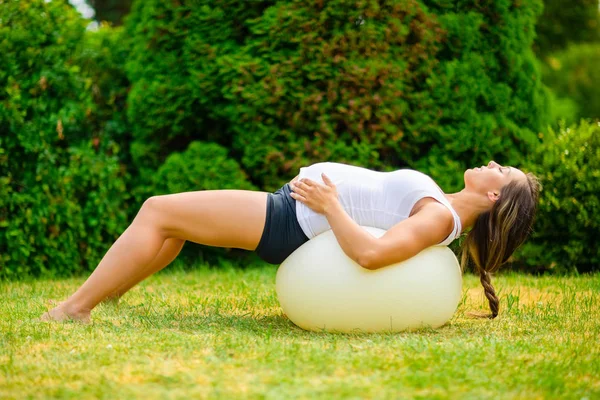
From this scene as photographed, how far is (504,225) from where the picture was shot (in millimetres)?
4152

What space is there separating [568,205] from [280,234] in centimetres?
335

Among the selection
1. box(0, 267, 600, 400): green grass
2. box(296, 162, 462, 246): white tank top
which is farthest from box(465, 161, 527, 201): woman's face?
box(0, 267, 600, 400): green grass

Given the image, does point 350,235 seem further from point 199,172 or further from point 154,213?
point 199,172

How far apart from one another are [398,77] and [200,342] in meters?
3.83

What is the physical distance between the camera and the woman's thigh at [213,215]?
411 cm

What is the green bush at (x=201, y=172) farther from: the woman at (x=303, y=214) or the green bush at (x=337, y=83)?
the woman at (x=303, y=214)

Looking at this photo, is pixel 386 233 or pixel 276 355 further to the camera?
pixel 386 233

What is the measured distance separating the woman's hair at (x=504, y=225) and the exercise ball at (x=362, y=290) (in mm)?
317

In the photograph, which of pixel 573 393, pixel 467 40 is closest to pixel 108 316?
pixel 573 393

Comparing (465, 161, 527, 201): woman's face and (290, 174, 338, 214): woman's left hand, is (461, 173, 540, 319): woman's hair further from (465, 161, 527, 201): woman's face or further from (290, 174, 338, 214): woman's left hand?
(290, 174, 338, 214): woman's left hand

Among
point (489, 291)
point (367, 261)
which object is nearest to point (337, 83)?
point (489, 291)

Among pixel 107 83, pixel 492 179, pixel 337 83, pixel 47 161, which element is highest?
pixel 107 83

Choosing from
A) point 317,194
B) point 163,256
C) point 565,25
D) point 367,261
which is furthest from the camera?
point 565,25

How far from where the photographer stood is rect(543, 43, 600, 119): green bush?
16078 mm
